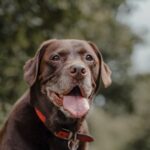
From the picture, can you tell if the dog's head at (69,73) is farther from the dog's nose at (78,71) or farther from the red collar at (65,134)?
the red collar at (65,134)

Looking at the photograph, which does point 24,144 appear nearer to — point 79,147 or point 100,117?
point 79,147

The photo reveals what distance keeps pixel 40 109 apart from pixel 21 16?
637 cm

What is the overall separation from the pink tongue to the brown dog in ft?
0.15

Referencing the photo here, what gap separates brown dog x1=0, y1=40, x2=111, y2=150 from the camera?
8703mm

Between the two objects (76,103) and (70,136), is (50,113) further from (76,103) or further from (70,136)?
(76,103)

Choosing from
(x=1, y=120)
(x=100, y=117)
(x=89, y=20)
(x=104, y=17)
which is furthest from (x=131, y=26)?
(x=1, y=120)

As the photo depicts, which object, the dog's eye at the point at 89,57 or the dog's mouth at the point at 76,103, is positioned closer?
the dog's mouth at the point at 76,103

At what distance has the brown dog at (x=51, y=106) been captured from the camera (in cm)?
870

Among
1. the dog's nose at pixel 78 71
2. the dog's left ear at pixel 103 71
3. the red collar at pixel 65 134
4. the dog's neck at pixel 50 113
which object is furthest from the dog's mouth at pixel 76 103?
the dog's left ear at pixel 103 71

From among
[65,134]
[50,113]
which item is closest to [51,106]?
[50,113]

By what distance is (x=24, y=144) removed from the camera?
8805 millimetres

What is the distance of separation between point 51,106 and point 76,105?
396 mm

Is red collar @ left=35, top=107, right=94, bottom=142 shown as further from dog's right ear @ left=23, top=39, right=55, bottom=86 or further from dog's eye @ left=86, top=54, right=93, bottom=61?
dog's eye @ left=86, top=54, right=93, bottom=61

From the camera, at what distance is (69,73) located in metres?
8.51
